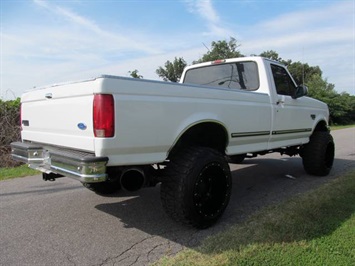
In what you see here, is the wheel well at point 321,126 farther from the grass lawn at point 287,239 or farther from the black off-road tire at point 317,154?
the grass lawn at point 287,239

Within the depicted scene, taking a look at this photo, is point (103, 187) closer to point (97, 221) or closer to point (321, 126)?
point (97, 221)

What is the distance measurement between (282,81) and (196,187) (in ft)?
9.62

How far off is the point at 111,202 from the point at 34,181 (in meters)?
2.30

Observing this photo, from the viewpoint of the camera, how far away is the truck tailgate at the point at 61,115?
3.24 metres

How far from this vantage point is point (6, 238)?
374cm

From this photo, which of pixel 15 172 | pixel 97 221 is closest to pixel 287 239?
pixel 97 221

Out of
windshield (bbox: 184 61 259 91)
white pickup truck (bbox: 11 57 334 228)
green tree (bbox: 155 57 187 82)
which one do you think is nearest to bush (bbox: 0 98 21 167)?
white pickup truck (bbox: 11 57 334 228)

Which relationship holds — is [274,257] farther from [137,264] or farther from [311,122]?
[311,122]

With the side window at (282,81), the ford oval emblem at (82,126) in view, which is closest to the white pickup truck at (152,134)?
the ford oval emblem at (82,126)

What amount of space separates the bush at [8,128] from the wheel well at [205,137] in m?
6.08

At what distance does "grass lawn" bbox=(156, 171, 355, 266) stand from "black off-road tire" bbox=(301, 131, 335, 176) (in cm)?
181

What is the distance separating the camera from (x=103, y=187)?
16.7 ft

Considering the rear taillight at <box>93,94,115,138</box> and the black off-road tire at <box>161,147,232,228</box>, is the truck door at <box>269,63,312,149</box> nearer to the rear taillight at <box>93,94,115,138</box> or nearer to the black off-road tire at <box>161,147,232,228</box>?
the black off-road tire at <box>161,147,232,228</box>

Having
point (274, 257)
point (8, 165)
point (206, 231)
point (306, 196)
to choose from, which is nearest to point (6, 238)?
point (206, 231)
